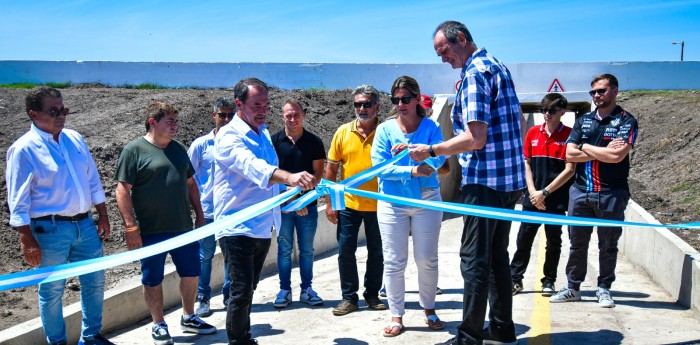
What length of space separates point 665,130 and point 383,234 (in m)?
16.8

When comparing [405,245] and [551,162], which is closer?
[405,245]

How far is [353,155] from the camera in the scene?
734 cm

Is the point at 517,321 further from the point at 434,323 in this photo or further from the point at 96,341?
the point at 96,341

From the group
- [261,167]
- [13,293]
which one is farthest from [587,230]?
[13,293]

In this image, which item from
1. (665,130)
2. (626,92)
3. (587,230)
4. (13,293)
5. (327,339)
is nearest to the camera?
(327,339)

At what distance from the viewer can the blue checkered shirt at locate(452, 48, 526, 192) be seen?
5.17 m

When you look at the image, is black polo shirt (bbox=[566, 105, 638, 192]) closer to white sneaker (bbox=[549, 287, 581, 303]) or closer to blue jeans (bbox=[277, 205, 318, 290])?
white sneaker (bbox=[549, 287, 581, 303])

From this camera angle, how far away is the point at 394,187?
20.8 feet

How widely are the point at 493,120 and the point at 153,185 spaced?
2951 mm

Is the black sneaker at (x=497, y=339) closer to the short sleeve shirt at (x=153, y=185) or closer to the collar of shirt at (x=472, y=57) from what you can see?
the collar of shirt at (x=472, y=57)

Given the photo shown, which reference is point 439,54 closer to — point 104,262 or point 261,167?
point 261,167

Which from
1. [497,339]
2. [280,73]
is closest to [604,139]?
[497,339]

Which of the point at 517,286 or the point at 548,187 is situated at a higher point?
the point at 548,187

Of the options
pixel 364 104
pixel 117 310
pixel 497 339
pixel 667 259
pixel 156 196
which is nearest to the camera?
pixel 497 339
